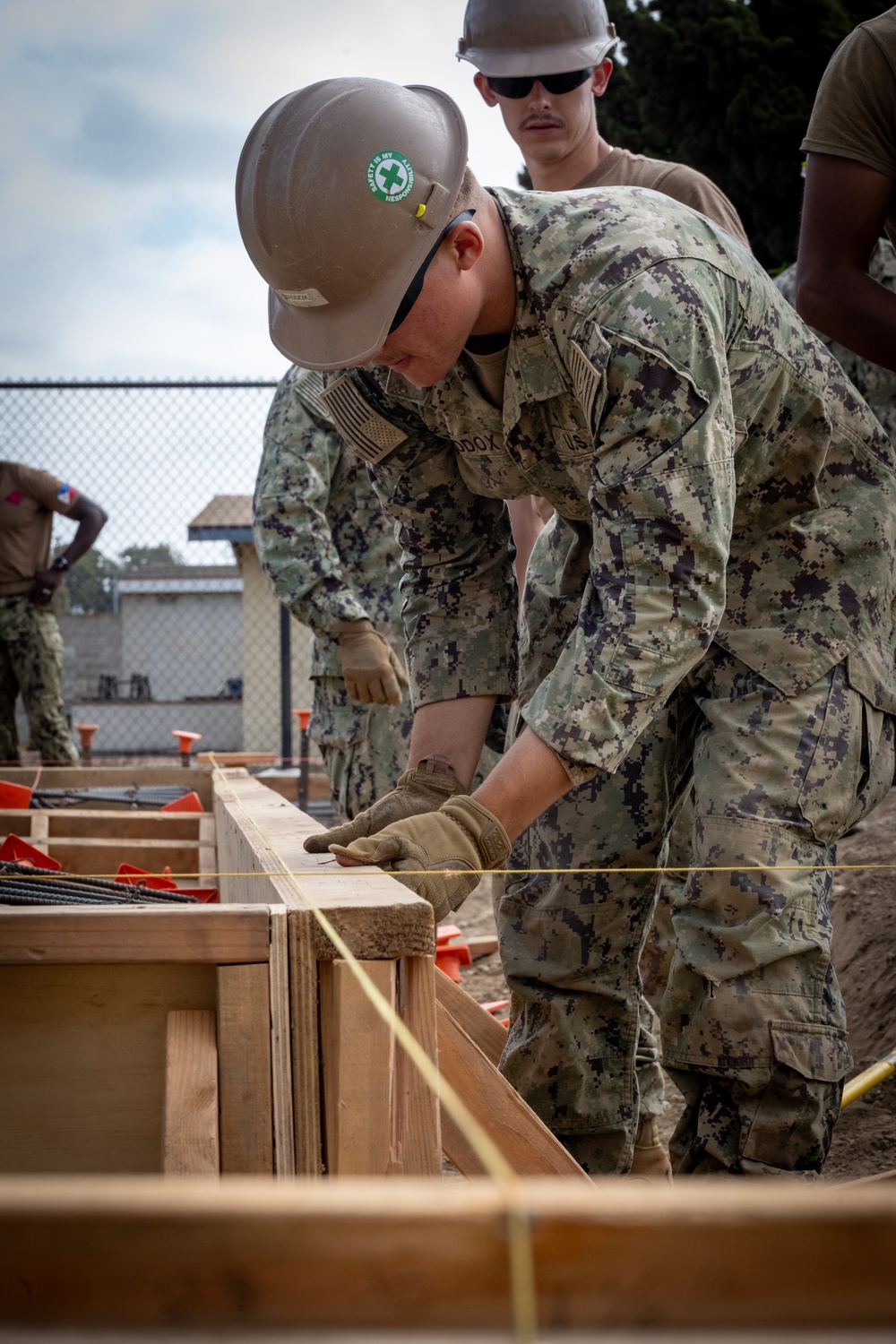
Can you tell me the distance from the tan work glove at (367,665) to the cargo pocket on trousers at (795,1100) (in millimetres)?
2310

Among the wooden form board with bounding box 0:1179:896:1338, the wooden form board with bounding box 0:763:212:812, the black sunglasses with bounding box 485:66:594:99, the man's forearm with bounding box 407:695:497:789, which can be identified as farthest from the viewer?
the wooden form board with bounding box 0:763:212:812

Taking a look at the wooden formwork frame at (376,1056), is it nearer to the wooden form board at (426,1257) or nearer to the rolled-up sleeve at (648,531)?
the rolled-up sleeve at (648,531)

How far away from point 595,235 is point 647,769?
39.3 inches

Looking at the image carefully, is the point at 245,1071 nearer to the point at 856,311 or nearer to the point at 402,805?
the point at 402,805

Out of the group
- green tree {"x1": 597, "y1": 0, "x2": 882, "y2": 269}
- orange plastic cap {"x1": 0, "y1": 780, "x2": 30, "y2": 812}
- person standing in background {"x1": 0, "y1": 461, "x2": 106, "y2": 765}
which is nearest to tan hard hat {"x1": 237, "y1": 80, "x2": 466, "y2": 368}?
orange plastic cap {"x1": 0, "y1": 780, "x2": 30, "y2": 812}

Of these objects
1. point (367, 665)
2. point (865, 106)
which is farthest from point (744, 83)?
point (865, 106)

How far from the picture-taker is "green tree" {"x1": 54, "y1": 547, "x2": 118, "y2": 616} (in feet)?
59.9

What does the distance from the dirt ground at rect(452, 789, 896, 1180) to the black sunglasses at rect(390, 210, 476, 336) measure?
1.41 meters

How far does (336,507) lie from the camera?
4566mm

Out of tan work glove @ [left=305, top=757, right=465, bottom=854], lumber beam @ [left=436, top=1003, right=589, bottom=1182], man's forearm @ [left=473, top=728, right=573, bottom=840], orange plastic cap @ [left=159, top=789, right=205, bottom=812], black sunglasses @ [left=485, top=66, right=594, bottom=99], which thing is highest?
black sunglasses @ [left=485, top=66, right=594, bottom=99]

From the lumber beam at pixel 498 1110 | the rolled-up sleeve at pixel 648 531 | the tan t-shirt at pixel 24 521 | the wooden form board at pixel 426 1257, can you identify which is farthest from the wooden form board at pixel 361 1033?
the tan t-shirt at pixel 24 521

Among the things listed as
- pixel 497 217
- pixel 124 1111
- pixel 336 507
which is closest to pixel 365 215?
pixel 497 217

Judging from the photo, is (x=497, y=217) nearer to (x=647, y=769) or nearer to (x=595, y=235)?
(x=595, y=235)

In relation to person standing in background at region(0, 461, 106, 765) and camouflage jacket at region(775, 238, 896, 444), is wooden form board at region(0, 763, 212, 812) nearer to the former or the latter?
person standing in background at region(0, 461, 106, 765)
